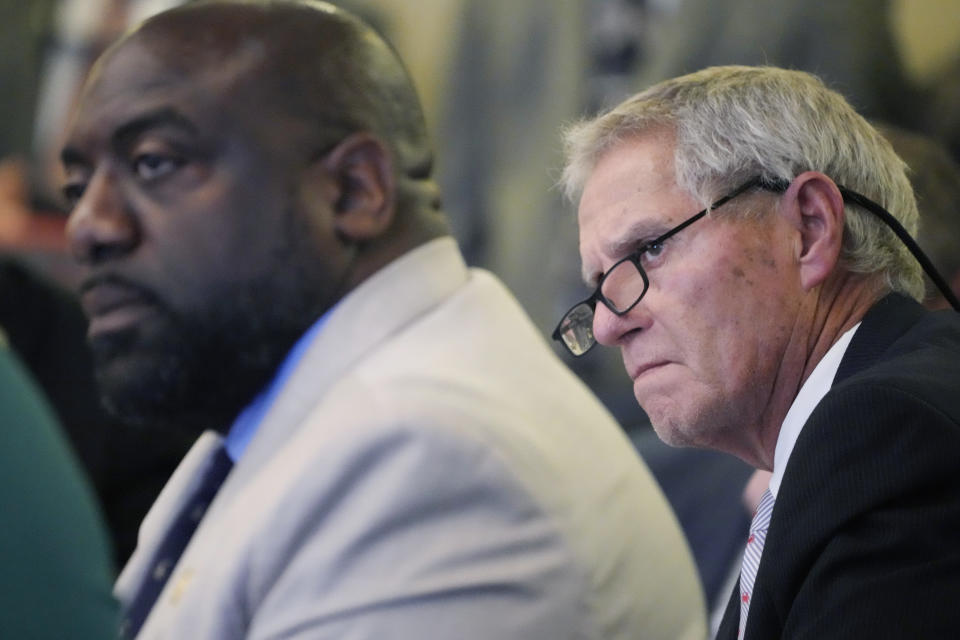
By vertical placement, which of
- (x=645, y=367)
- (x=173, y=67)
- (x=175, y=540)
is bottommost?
(x=175, y=540)

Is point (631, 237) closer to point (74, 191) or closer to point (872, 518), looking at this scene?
point (872, 518)

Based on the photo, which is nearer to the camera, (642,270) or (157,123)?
(642,270)

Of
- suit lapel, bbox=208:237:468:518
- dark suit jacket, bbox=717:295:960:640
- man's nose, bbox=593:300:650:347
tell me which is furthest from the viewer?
suit lapel, bbox=208:237:468:518

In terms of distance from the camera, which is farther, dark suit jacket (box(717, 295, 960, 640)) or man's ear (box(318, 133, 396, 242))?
man's ear (box(318, 133, 396, 242))

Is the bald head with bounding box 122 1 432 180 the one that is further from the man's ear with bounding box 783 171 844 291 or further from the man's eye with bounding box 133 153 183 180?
the man's ear with bounding box 783 171 844 291

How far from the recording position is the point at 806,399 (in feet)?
3.88

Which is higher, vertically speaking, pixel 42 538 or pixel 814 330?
pixel 42 538

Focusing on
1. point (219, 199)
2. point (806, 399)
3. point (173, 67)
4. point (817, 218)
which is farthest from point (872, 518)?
point (173, 67)

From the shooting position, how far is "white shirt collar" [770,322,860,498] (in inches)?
45.9

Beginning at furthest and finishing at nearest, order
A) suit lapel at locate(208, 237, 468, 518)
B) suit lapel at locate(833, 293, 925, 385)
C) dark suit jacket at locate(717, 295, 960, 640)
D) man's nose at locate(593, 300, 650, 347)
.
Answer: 1. suit lapel at locate(208, 237, 468, 518)
2. man's nose at locate(593, 300, 650, 347)
3. suit lapel at locate(833, 293, 925, 385)
4. dark suit jacket at locate(717, 295, 960, 640)

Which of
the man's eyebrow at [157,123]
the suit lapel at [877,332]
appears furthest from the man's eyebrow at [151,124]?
the suit lapel at [877,332]

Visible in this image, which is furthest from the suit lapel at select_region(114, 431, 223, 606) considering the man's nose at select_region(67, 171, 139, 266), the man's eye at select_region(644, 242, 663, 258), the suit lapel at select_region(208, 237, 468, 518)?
the man's eye at select_region(644, 242, 663, 258)

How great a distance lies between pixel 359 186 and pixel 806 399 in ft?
1.80

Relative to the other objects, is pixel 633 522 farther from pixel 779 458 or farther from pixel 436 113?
pixel 436 113
